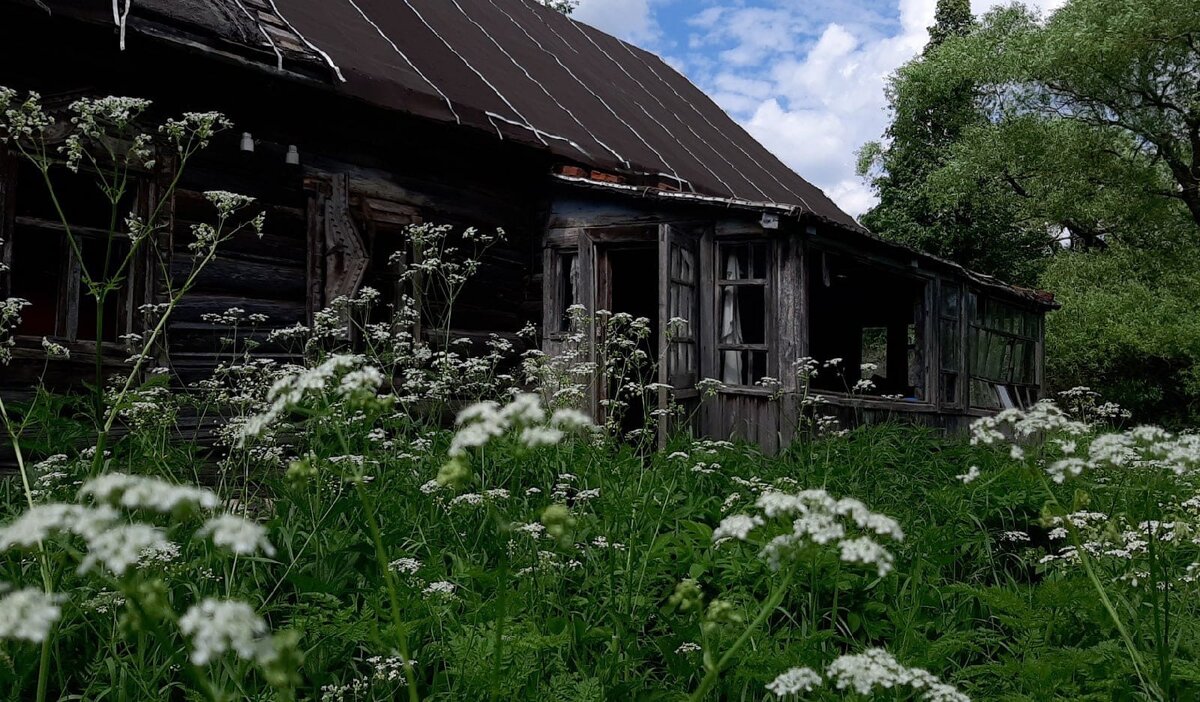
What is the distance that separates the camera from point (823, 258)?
8367 millimetres

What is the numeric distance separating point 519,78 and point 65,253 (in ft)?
17.1

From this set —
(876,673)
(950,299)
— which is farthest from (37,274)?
(950,299)

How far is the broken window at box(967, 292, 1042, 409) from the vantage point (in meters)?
12.1

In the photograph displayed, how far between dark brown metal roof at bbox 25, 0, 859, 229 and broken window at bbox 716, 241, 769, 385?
0.72 m

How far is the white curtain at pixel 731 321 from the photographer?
26.5 feet

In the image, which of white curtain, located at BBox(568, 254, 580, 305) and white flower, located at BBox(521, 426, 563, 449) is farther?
white curtain, located at BBox(568, 254, 580, 305)

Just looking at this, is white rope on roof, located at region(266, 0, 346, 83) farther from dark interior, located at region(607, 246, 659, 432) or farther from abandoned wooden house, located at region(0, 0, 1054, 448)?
dark interior, located at region(607, 246, 659, 432)

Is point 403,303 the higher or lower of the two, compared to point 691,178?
lower

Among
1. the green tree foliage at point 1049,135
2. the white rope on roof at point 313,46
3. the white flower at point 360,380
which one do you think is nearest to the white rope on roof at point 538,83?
the white rope on roof at point 313,46

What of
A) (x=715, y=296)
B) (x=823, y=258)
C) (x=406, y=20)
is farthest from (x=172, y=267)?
(x=823, y=258)

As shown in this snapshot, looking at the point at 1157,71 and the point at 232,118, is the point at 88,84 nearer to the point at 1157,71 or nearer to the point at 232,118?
the point at 232,118

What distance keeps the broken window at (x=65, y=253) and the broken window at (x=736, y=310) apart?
526 centimetres

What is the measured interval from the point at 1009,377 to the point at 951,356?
9.69ft

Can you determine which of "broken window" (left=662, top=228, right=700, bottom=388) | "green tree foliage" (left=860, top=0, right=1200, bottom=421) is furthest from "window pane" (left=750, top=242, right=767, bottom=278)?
"green tree foliage" (left=860, top=0, right=1200, bottom=421)
